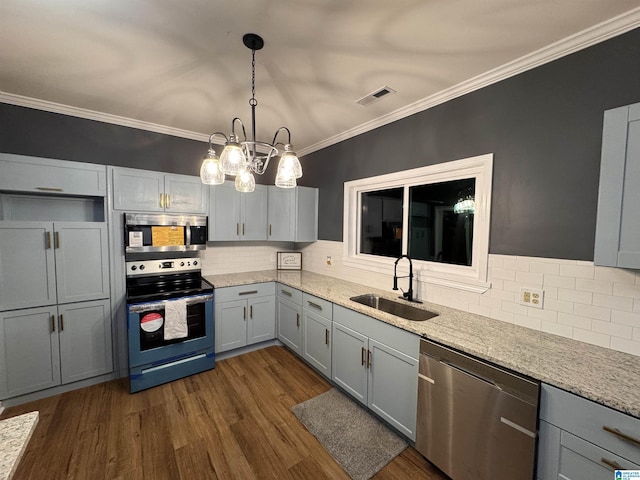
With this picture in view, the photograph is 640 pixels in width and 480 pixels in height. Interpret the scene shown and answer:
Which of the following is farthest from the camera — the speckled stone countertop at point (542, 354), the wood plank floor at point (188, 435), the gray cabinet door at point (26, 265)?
the gray cabinet door at point (26, 265)

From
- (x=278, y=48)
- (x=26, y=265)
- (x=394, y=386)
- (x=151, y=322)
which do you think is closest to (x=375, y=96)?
(x=278, y=48)

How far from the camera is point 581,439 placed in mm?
1158

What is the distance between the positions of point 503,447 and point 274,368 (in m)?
2.16

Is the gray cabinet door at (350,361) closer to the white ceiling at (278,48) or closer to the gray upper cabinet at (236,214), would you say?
the gray upper cabinet at (236,214)

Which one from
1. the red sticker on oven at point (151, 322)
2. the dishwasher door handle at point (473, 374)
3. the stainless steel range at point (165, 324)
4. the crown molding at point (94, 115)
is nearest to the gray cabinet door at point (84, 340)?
the stainless steel range at point (165, 324)

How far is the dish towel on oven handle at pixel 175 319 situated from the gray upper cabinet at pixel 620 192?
3.10 meters

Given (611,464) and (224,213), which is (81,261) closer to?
(224,213)

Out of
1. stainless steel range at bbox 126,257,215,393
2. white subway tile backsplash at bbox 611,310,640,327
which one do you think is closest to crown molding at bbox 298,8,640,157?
white subway tile backsplash at bbox 611,310,640,327

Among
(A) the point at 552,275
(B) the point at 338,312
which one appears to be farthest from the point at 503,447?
(B) the point at 338,312

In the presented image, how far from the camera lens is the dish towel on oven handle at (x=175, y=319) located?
2549 mm

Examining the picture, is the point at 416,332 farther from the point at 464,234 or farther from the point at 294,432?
the point at 294,432

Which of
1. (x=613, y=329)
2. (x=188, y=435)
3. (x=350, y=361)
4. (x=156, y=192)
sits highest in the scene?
(x=156, y=192)

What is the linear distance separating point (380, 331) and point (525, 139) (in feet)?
5.53

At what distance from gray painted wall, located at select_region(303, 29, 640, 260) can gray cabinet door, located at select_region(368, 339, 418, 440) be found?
1.08m
